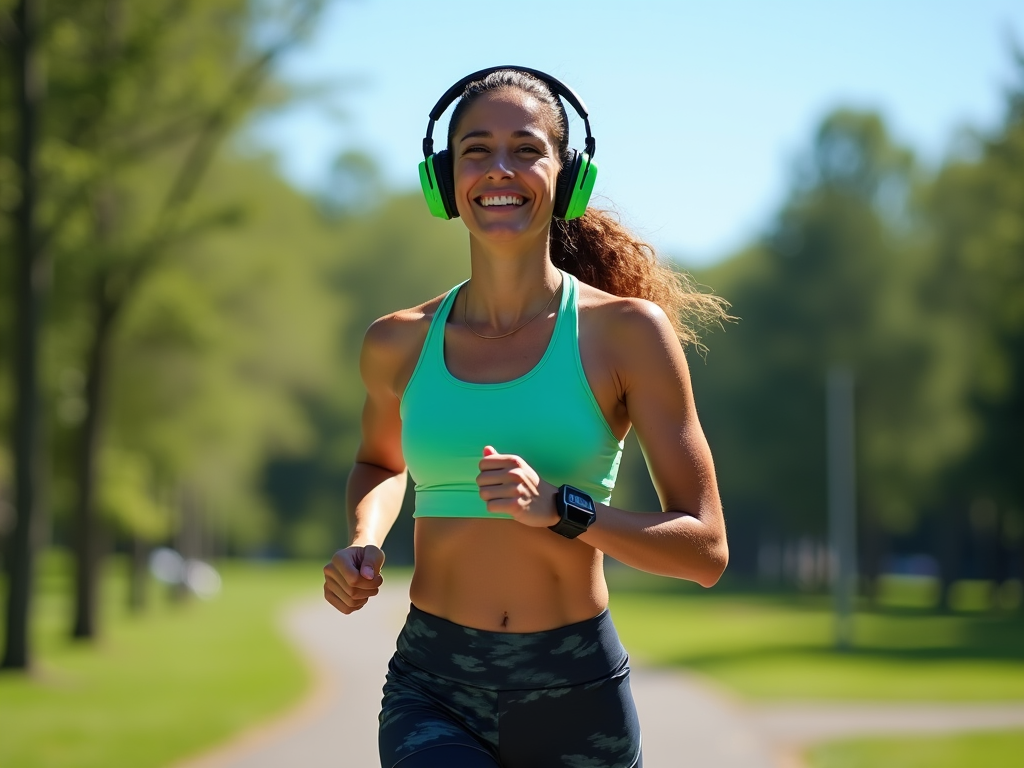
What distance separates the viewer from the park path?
12.4 meters

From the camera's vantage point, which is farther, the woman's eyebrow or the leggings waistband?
the woman's eyebrow

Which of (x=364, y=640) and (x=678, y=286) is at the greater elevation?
(x=678, y=286)

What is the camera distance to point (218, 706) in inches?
626

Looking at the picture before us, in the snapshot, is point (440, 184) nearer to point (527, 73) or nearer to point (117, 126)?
point (527, 73)

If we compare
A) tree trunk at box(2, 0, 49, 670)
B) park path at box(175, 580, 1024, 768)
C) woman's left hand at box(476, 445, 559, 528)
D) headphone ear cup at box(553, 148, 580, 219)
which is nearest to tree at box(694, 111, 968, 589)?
park path at box(175, 580, 1024, 768)

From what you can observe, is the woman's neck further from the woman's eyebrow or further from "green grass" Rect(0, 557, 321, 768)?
"green grass" Rect(0, 557, 321, 768)

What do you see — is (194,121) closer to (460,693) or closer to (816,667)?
(816,667)

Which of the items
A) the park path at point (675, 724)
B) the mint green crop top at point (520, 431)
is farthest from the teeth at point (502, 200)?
the park path at point (675, 724)

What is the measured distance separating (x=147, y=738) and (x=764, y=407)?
41.8 metres

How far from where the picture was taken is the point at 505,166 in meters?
3.29

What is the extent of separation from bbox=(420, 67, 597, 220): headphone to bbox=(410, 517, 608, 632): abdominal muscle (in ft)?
2.50

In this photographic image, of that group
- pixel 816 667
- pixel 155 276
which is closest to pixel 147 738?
pixel 155 276

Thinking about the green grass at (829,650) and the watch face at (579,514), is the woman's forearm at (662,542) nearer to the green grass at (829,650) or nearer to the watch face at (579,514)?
the watch face at (579,514)

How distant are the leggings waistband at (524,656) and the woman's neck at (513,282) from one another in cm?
69
